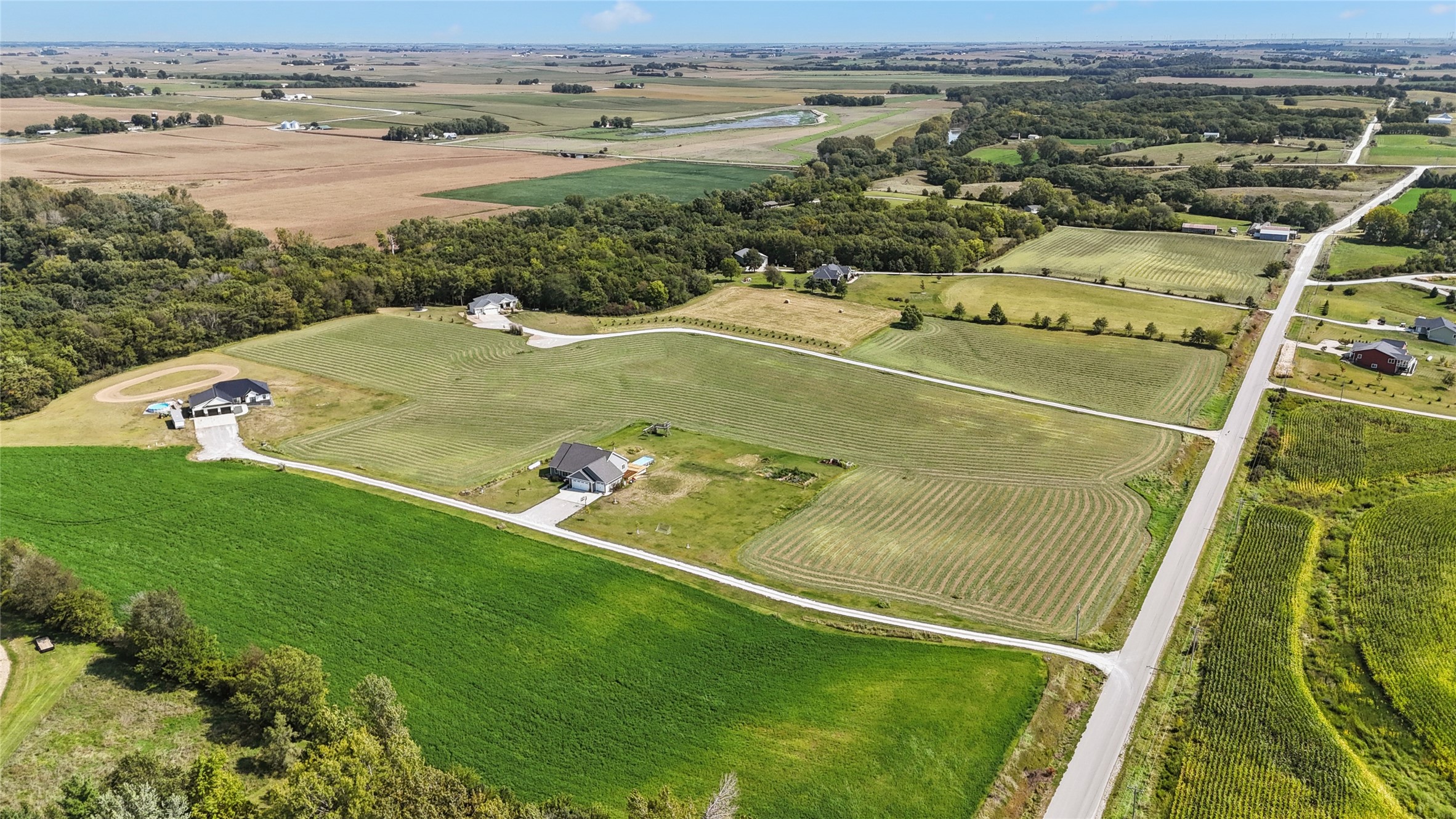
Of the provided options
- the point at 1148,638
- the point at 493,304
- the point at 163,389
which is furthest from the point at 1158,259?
the point at 163,389

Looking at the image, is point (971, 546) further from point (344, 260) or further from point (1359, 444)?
point (344, 260)

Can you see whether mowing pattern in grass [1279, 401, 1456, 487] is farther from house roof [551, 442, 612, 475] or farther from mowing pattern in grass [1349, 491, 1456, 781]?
house roof [551, 442, 612, 475]

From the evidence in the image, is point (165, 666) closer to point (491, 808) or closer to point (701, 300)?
point (491, 808)

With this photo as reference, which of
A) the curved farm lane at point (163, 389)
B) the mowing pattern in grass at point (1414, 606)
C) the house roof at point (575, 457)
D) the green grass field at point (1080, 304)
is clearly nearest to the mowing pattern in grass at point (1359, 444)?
the mowing pattern in grass at point (1414, 606)

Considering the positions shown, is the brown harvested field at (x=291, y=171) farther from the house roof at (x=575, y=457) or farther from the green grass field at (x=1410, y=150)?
the green grass field at (x=1410, y=150)

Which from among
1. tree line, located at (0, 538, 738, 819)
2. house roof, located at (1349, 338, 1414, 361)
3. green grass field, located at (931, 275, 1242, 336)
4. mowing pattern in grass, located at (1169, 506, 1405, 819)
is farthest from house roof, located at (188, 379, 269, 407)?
house roof, located at (1349, 338, 1414, 361)
